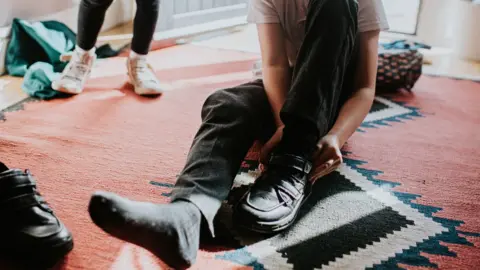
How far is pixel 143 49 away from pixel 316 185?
88 cm

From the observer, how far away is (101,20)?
5.36 ft

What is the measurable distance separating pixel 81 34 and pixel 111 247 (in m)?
0.99

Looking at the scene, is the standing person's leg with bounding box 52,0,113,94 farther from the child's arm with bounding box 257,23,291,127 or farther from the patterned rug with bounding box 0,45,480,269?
the child's arm with bounding box 257,23,291,127

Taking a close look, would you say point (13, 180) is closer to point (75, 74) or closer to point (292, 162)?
point (292, 162)

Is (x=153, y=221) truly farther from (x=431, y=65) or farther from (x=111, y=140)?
(x=431, y=65)

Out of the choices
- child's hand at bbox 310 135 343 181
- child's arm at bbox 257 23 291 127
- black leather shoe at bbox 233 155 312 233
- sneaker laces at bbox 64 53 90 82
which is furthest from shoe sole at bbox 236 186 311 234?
sneaker laces at bbox 64 53 90 82

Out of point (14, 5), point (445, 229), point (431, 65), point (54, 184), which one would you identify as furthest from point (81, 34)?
point (431, 65)

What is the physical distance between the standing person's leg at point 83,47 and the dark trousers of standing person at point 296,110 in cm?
78

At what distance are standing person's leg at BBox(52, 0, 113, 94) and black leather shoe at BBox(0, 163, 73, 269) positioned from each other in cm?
87

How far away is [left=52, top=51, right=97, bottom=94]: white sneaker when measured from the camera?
62.9 inches

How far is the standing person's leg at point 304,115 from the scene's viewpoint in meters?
0.88

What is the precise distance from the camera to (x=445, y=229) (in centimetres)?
96

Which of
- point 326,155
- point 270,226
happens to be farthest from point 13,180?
point 326,155

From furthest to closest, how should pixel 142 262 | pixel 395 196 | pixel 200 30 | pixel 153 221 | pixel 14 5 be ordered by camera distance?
pixel 200 30 < pixel 14 5 < pixel 395 196 < pixel 142 262 < pixel 153 221
